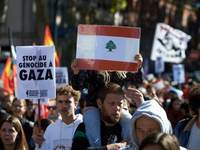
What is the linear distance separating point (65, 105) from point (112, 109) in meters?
1.53

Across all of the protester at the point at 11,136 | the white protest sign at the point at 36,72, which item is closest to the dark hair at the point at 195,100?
the white protest sign at the point at 36,72

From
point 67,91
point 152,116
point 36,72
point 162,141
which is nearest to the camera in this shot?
point 162,141

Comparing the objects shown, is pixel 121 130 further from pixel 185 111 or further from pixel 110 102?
pixel 185 111

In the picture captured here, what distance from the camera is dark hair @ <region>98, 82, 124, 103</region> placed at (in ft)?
15.8

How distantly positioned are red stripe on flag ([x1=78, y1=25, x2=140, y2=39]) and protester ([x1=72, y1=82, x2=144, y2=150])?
65cm

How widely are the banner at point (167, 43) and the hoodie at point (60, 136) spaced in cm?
782

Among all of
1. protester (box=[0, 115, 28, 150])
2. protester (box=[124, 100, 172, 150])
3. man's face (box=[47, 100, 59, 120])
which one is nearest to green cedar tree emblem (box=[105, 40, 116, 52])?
protester (box=[124, 100, 172, 150])

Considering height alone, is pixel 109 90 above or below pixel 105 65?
below

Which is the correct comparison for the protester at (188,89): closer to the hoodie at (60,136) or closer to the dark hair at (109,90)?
the hoodie at (60,136)

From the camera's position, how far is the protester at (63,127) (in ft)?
20.1

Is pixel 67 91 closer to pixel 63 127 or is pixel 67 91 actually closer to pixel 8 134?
pixel 63 127

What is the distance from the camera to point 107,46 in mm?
5297

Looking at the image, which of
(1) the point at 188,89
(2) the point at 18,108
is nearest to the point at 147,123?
(2) the point at 18,108

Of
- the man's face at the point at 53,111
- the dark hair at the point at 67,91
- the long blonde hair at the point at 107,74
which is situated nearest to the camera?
the long blonde hair at the point at 107,74
